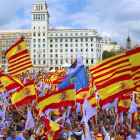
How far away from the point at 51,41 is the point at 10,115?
231 ft

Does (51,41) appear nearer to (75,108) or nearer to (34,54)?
(34,54)

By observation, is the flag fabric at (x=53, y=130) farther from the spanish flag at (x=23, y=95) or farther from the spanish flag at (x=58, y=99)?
the spanish flag at (x=23, y=95)

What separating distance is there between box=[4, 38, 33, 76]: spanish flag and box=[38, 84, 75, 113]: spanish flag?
4.73 meters

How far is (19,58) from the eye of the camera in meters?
12.1

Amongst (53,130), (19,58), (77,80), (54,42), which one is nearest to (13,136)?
(53,130)

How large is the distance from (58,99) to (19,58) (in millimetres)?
5264

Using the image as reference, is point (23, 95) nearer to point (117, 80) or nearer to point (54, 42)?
point (117, 80)

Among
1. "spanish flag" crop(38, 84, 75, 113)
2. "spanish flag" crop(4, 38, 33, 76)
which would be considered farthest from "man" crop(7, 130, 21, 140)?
"spanish flag" crop(4, 38, 33, 76)

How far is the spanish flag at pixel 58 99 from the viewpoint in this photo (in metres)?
7.42

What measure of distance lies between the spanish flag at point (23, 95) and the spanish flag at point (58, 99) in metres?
1.62

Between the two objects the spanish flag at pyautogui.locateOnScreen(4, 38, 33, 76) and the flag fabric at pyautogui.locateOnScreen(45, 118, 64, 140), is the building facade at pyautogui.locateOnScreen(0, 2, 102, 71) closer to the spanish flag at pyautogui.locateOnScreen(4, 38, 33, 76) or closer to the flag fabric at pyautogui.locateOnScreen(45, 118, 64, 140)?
the spanish flag at pyautogui.locateOnScreen(4, 38, 33, 76)

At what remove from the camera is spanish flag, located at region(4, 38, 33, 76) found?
12000 mm

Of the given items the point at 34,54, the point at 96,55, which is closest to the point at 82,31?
the point at 96,55

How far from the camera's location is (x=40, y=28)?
3086 inches
